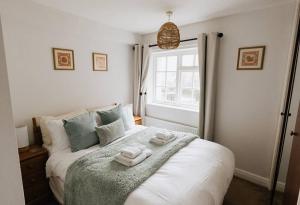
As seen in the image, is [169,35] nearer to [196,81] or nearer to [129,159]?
[196,81]

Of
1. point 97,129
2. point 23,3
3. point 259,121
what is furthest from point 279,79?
point 23,3

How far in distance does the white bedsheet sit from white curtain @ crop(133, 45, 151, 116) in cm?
174

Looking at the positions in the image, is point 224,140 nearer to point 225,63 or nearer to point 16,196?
point 225,63

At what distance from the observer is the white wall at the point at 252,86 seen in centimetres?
214

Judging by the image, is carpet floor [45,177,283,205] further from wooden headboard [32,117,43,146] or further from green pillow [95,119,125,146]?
green pillow [95,119,125,146]

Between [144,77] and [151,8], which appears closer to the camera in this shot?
[151,8]

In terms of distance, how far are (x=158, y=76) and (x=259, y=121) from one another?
6.81 ft

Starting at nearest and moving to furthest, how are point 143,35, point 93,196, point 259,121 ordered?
1. point 93,196
2. point 259,121
3. point 143,35

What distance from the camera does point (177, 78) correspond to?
3371 millimetres

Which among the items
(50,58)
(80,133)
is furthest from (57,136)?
(50,58)

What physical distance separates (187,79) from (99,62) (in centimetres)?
166

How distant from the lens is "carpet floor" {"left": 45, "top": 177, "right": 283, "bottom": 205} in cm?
206

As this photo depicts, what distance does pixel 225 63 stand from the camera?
2572 mm

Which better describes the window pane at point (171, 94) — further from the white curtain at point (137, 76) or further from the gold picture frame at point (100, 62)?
the gold picture frame at point (100, 62)
